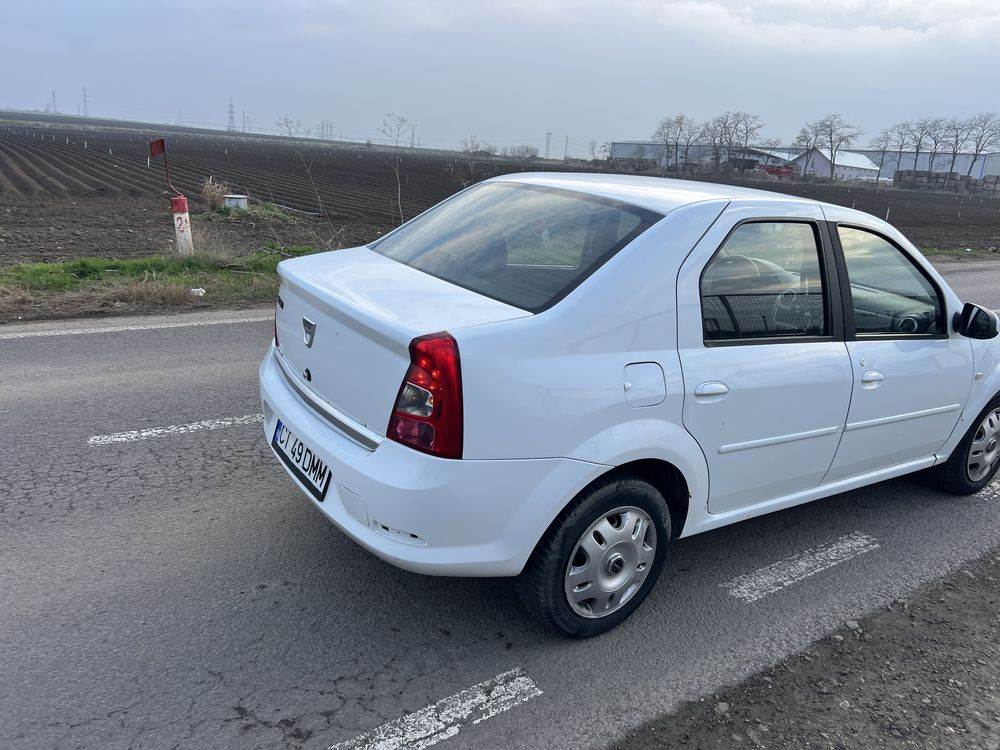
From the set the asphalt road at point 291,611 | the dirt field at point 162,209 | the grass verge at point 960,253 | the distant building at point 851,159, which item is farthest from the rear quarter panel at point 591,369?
the distant building at point 851,159

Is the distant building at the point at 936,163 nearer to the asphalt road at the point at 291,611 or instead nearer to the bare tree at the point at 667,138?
the bare tree at the point at 667,138

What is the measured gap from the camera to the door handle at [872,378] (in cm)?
349

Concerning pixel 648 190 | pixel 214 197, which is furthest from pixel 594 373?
pixel 214 197

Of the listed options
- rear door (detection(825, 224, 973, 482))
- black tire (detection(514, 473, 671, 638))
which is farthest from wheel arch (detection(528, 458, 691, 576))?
Result: rear door (detection(825, 224, 973, 482))

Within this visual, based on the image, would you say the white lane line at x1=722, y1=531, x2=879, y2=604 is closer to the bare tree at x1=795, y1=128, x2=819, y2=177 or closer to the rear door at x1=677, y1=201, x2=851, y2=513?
the rear door at x1=677, y1=201, x2=851, y2=513

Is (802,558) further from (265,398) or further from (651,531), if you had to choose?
(265,398)

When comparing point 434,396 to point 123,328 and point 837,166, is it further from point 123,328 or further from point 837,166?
point 837,166

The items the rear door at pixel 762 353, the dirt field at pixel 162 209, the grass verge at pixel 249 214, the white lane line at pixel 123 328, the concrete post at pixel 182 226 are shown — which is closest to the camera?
the rear door at pixel 762 353

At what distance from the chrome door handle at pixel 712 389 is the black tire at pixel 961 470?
7.35ft

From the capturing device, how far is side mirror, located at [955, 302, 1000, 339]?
3883mm

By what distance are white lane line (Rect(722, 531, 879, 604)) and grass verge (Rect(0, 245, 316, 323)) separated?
661cm

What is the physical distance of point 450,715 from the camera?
251 centimetres

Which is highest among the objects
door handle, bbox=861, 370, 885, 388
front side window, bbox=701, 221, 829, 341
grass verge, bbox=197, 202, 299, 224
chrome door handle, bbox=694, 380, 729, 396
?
front side window, bbox=701, 221, 829, 341

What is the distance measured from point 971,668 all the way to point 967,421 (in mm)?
1735
